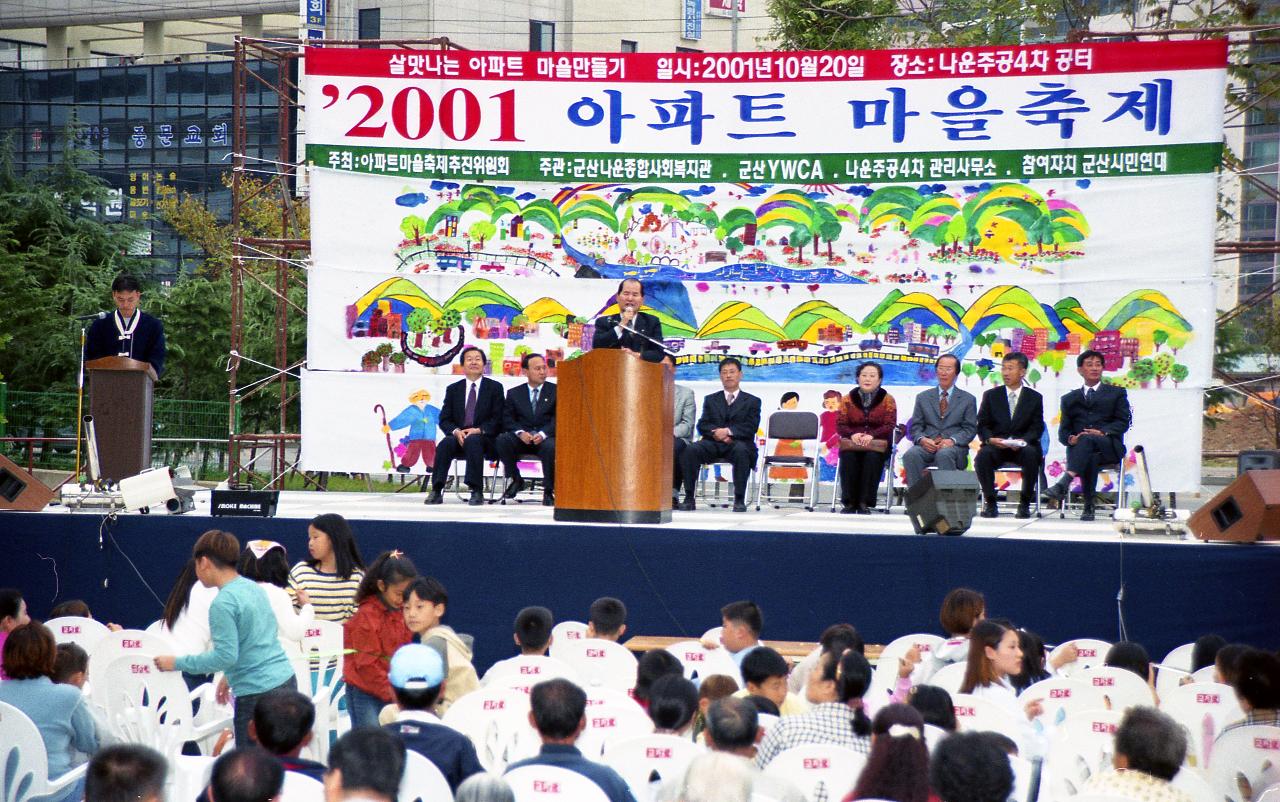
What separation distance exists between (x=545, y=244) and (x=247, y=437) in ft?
9.45

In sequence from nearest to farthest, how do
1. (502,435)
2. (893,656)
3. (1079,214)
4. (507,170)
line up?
(893,656) → (502,435) → (1079,214) → (507,170)

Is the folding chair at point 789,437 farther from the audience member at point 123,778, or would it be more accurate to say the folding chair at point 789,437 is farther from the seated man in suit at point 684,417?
the audience member at point 123,778

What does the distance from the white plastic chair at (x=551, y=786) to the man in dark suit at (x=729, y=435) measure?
5.69m

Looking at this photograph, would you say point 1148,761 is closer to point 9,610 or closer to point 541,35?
point 9,610

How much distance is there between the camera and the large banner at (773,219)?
9891 mm

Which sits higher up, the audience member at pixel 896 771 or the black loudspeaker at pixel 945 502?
the black loudspeaker at pixel 945 502

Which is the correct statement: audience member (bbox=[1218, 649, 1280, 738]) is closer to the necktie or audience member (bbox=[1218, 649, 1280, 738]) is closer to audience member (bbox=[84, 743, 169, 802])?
audience member (bbox=[84, 743, 169, 802])

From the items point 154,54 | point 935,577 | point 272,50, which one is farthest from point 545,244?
point 154,54

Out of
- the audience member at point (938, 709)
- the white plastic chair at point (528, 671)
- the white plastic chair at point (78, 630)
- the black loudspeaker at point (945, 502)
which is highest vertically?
the black loudspeaker at point (945, 502)

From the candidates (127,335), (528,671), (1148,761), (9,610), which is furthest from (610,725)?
(127,335)

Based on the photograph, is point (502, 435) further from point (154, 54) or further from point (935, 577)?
point (154, 54)

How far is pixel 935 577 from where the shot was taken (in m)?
7.03

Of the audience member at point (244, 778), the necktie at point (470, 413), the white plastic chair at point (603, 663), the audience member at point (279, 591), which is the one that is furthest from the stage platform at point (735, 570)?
the audience member at point (244, 778)

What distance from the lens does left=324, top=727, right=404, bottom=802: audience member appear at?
293cm
